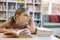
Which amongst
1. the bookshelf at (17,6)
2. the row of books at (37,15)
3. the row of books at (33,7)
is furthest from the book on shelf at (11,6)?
the row of books at (37,15)

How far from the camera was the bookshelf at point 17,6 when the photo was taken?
5230mm

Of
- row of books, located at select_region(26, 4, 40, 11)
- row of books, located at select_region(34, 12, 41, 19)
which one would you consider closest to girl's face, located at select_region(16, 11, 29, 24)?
row of books, located at select_region(26, 4, 40, 11)

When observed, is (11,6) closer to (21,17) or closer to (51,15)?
(51,15)

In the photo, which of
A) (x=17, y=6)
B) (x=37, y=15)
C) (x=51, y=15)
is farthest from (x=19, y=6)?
(x=51, y=15)

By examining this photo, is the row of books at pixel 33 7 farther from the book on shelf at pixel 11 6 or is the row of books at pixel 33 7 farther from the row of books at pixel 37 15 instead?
the book on shelf at pixel 11 6

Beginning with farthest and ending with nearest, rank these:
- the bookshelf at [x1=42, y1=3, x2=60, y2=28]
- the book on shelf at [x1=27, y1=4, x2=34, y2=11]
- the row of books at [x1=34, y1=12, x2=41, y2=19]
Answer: the bookshelf at [x1=42, y1=3, x2=60, y2=28]
the row of books at [x1=34, y1=12, x2=41, y2=19]
the book on shelf at [x1=27, y1=4, x2=34, y2=11]

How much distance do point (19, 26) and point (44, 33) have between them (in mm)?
715

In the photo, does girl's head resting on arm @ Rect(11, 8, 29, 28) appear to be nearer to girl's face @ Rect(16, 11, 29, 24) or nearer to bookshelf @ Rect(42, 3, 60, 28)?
girl's face @ Rect(16, 11, 29, 24)

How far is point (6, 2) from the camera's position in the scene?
5211 mm

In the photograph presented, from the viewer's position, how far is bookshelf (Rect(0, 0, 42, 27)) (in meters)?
5.23

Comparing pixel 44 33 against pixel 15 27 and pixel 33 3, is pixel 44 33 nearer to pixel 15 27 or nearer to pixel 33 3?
pixel 15 27

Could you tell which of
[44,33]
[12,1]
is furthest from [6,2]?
[44,33]

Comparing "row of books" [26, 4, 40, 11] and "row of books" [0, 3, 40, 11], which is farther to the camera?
"row of books" [26, 4, 40, 11]

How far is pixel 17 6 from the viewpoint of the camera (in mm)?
5387
